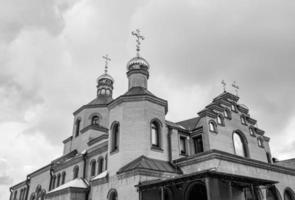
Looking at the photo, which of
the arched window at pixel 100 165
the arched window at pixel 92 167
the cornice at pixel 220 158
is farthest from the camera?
the arched window at pixel 92 167

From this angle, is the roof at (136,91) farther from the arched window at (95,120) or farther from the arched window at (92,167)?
Result: the arched window at (95,120)

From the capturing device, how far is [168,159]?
18.6 metres

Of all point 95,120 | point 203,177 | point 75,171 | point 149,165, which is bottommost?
point 203,177

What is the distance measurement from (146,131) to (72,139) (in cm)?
1529

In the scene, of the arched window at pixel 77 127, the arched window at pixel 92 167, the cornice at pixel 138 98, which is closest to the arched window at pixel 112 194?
the cornice at pixel 138 98

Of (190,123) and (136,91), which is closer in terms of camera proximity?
(136,91)

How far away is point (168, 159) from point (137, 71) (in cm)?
776

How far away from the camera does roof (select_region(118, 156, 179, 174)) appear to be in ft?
52.4

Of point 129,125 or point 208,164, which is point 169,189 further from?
point 129,125

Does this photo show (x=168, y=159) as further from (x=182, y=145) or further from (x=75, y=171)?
(x=75, y=171)

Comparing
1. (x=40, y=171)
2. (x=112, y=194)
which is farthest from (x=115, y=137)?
(x=40, y=171)

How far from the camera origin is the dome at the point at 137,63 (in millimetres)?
22844

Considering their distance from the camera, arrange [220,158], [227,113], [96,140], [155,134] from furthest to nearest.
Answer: [96,140] → [227,113] → [155,134] → [220,158]

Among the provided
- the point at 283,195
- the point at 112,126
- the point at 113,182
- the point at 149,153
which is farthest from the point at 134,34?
the point at 283,195
